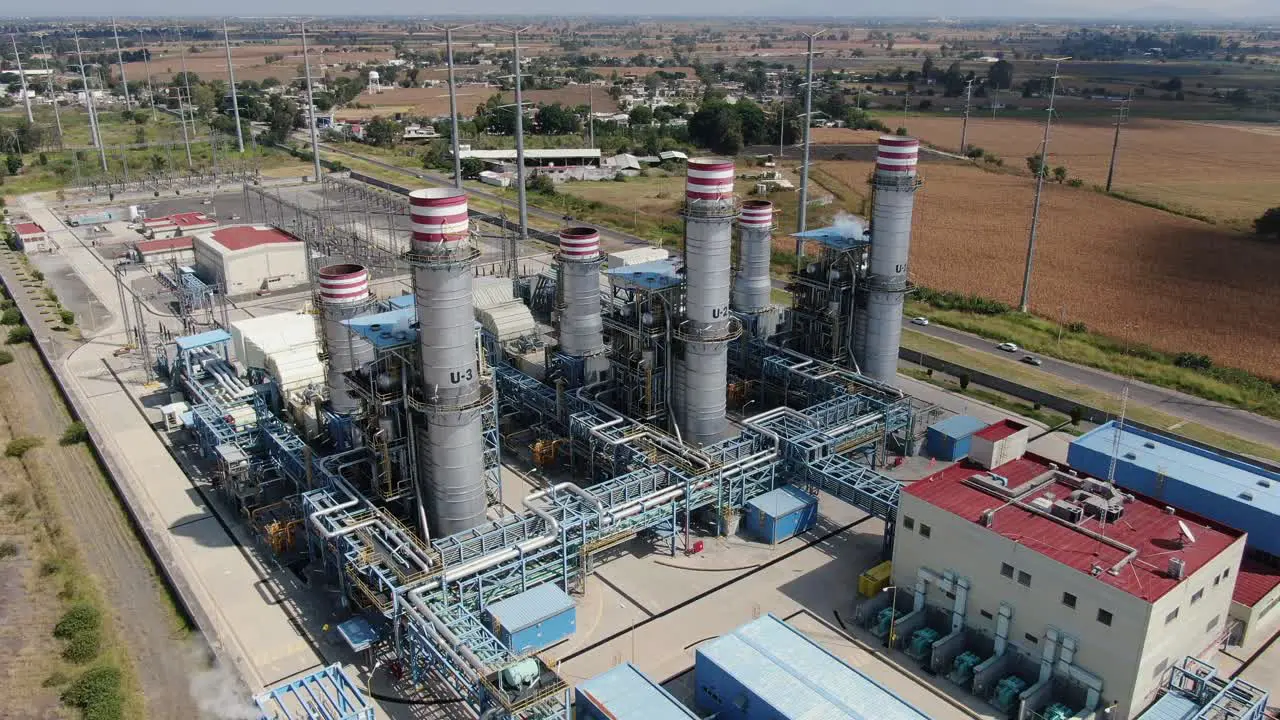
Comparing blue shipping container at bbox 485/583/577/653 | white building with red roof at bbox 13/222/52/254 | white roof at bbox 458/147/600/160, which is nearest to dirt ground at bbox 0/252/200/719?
blue shipping container at bbox 485/583/577/653

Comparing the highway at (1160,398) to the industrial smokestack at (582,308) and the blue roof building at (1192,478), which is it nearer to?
the blue roof building at (1192,478)

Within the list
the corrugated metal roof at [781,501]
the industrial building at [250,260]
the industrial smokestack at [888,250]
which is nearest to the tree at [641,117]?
the industrial building at [250,260]

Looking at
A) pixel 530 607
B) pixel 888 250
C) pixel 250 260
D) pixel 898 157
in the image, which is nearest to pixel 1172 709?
pixel 530 607

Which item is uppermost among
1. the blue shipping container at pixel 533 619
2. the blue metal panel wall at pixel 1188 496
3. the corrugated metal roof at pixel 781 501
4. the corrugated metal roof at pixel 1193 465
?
the corrugated metal roof at pixel 1193 465

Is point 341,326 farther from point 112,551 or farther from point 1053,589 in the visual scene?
point 1053,589

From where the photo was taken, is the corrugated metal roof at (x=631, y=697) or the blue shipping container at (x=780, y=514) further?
the blue shipping container at (x=780, y=514)
